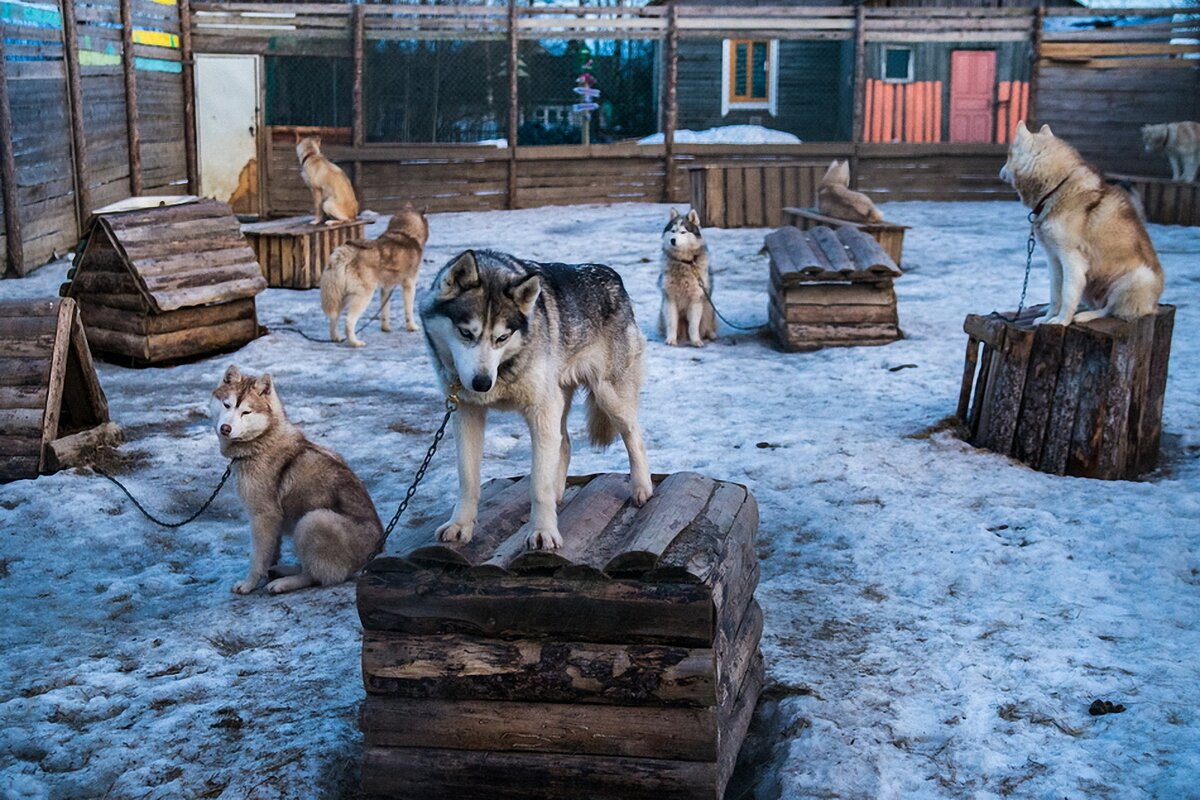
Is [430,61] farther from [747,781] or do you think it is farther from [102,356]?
[747,781]

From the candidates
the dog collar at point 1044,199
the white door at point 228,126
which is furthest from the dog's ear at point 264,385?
the white door at point 228,126

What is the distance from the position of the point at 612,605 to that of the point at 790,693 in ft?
3.65

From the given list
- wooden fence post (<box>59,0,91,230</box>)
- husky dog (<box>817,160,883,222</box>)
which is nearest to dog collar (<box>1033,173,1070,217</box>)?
husky dog (<box>817,160,883,222</box>)

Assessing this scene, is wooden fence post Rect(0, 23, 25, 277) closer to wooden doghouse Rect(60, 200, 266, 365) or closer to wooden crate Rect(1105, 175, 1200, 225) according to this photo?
wooden doghouse Rect(60, 200, 266, 365)

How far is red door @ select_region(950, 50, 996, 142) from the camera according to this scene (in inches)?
820

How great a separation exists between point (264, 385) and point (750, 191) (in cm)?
1296

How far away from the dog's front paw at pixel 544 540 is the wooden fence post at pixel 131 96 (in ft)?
47.7

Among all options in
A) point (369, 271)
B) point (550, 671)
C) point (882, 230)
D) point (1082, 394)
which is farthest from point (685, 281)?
point (550, 671)

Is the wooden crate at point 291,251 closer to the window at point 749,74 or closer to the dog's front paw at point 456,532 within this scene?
the dog's front paw at point 456,532

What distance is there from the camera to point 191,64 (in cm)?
1850

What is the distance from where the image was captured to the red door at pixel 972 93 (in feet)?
68.3

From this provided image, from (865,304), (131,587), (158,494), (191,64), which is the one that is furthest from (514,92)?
(131,587)

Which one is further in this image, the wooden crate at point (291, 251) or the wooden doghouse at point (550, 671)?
the wooden crate at point (291, 251)

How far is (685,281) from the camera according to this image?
10.4 meters
